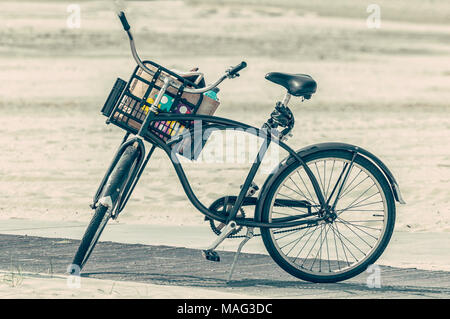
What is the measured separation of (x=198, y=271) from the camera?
6.37 meters

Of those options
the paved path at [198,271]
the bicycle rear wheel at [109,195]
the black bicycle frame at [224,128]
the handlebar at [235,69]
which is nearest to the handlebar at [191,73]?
the handlebar at [235,69]

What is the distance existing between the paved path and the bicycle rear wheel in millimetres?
316

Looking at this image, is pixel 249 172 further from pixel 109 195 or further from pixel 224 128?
pixel 109 195

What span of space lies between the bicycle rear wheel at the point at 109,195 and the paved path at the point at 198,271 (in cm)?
32

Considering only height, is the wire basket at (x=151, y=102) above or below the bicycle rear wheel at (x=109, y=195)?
above

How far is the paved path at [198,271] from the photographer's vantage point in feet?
18.9

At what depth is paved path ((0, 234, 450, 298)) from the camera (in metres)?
5.75

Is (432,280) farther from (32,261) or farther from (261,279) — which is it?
(32,261)

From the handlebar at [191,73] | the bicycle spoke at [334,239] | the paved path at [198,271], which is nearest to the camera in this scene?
the handlebar at [191,73]

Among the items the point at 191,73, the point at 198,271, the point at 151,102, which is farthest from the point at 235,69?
the point at 198,271

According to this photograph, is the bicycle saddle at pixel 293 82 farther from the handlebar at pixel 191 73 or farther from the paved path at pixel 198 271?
the paved path at pixel 198 271

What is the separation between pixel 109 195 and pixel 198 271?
89cm

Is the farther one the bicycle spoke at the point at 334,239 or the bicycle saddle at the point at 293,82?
the bicycle spoke at the point at 334,239

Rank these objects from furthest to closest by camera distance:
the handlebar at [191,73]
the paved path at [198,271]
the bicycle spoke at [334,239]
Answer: the bicycle spoke at [334,239] < the paved path at [198,271] < the handlebar at [191,73]
